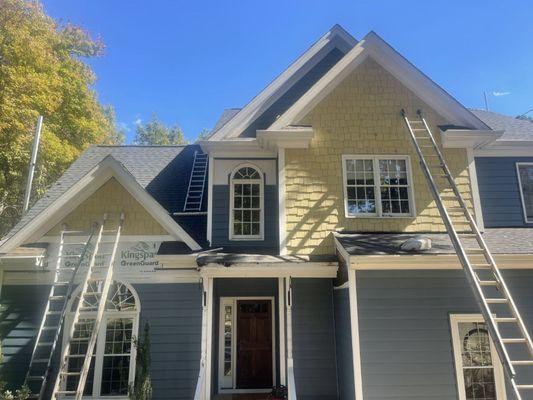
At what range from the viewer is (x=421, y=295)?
22.8ft

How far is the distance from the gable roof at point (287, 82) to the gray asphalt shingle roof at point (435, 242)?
372cm

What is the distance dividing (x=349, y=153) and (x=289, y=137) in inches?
57.8

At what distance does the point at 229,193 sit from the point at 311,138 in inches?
93.8

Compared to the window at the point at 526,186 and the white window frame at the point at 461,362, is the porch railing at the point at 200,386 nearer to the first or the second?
the white window frame at the point at 461,362

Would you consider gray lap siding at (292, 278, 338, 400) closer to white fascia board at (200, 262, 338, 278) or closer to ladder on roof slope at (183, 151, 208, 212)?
white fascia board at (200, 262, 338, 278)

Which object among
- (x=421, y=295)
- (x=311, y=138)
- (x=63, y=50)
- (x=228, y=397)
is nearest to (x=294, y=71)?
(x=311, y=138)

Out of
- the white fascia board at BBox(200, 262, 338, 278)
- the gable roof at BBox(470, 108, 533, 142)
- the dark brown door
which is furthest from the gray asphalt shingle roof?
the dark brown door

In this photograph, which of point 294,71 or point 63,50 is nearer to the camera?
point 294,71

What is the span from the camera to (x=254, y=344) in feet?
30.2

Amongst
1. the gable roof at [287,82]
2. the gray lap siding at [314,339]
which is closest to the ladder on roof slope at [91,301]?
the gable roof at [287,82]

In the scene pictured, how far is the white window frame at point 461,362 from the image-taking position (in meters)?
6.59

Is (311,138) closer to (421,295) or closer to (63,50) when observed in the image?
(421,295)

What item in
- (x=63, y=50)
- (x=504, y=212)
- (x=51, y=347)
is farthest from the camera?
(x=63, y=50)

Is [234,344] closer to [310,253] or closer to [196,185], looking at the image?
[310,253]
